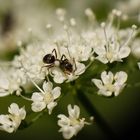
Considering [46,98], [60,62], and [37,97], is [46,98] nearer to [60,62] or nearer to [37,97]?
[37,97]

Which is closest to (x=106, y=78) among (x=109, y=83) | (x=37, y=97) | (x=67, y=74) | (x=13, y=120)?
(x=109, y=83)

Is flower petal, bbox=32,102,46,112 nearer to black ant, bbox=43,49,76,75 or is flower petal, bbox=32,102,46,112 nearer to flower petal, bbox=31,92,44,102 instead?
flower petal, bbox=31,92,44,102

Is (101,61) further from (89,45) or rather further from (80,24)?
(80,24)

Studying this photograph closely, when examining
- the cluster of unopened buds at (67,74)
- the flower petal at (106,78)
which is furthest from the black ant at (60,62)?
the flower petal at (106,78)

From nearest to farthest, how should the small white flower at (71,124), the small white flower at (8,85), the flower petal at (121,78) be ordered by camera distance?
the small white flower at (71,124) < the flower petal at (121,78) < the small white flower at (8,85)

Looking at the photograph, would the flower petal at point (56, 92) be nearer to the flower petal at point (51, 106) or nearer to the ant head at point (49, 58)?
the flower petal at point (51, 106)

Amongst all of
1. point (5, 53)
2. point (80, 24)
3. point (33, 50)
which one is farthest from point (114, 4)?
point (33, 50)
